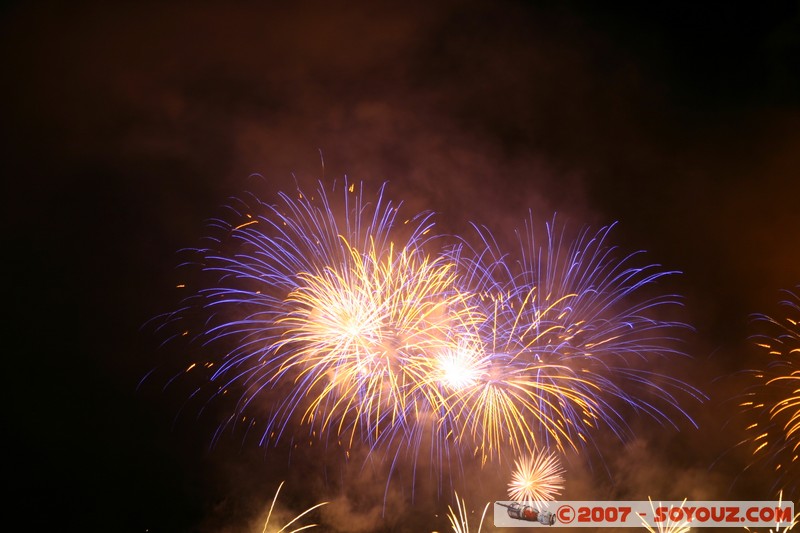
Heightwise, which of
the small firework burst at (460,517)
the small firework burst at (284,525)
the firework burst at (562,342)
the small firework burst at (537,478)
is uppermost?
the firework burst at (562,342)

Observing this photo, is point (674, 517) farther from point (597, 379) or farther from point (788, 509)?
point (597, 379)

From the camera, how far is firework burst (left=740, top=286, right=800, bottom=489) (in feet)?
53.9

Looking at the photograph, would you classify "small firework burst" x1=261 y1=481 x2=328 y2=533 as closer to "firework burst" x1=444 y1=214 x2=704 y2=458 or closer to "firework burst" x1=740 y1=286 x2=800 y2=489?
"firework burst" x1=444 y1=214 x2=704 y2=458

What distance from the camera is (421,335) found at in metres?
12.3

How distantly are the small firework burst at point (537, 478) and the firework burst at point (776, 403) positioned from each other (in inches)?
196

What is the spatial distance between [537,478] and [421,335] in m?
6.82

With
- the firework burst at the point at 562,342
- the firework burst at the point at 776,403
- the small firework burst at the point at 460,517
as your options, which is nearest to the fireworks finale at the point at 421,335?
the firework burst at the point at 562,342

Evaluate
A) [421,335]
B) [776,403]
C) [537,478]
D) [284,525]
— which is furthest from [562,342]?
[284,525]

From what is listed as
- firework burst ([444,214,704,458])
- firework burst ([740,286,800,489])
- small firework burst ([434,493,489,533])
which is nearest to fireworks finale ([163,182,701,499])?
firework burst ([444,214,704,458])

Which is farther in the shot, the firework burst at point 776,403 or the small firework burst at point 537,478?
the firework burst at point 776,403

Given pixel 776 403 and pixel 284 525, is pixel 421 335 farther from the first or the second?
pixel 776 403

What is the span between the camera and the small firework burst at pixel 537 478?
16.1 meters

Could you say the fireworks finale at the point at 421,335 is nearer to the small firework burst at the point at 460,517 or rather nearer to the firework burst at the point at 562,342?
the firework burst at the point at 562,342

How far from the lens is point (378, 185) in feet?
49.2
